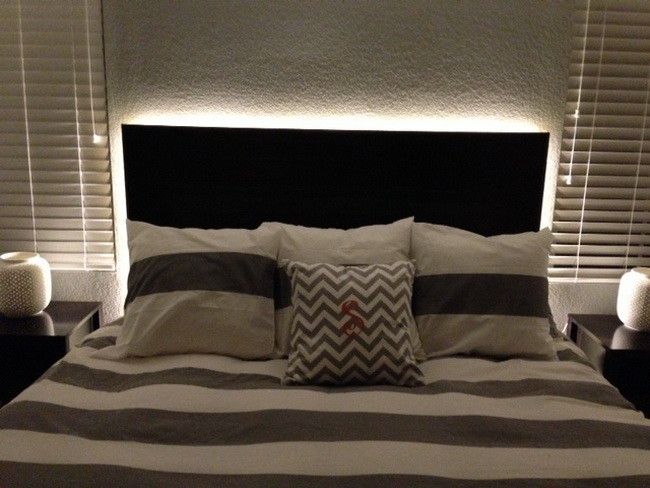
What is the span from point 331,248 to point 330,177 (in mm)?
421

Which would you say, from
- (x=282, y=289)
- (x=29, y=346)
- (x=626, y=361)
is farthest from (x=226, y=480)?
(x=626, y=361)

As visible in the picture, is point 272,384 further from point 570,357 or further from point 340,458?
point 570,357

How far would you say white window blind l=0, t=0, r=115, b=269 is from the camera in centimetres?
260

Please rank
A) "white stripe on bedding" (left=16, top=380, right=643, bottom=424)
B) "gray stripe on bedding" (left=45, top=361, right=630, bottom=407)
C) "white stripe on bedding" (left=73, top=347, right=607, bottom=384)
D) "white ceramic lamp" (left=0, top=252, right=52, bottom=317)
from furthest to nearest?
"white ceramic lamp" (left=0, top=252, right=52, bottom=317), "white stripe on bedding" (left=73, top=347, right=607, bottom=384), "gray stripe on bedding" (left=45, top=361, right=630, bottom=407), "white stripe on bedding" (left=16, top=380, right=643, bottom=424)

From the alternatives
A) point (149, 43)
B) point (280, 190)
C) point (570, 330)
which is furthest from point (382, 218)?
point (149, 43)

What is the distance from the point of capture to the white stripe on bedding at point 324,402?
1760mm

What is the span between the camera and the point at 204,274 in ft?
7.11

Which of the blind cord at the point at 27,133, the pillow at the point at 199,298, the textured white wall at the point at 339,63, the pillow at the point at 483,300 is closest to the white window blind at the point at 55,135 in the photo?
the blind cord at the point at 27,133

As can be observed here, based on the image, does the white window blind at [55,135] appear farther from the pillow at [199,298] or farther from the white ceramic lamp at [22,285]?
the pillow at [199,298]

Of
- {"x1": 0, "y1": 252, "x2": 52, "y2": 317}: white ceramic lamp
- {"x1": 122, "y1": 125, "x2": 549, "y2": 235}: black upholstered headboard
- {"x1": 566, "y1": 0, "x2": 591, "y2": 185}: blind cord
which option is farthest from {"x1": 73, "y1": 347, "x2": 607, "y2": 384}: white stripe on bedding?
{"x1": 566, "y1": 0, "x2": 591, "y2": 185}: blind cord

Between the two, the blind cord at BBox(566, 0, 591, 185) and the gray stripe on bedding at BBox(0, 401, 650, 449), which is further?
the blind cord at BBox(566, 0, 591, 185)

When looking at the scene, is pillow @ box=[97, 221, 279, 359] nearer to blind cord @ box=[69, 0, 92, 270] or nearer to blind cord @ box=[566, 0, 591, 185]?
blind cord @ box=[69, 0, 92, 270]

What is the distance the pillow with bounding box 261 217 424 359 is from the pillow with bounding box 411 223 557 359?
0.10m

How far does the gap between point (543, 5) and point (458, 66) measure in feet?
1.35
